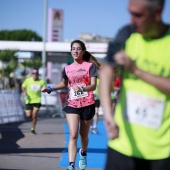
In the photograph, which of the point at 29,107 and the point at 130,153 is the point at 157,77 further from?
the point at 29,107

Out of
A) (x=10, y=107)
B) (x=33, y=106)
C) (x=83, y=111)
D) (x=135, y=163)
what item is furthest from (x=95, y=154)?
(x=10, y=107)

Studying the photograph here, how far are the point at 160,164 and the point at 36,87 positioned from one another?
1360 cm

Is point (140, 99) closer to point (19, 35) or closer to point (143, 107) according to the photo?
point (143, 107)

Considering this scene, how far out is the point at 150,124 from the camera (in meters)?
3.80

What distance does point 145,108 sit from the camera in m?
3.81

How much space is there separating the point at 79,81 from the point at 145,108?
464 cm

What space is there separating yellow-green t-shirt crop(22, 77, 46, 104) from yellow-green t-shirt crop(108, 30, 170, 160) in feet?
42.9

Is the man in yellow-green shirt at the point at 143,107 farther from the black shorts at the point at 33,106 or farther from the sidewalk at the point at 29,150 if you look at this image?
the black shorts at the point at 33,106

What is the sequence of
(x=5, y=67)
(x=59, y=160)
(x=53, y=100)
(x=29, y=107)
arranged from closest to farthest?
(x=59, y=160)
(x=29, y=107)
(x=53, y=100)
(x=5, y=67)

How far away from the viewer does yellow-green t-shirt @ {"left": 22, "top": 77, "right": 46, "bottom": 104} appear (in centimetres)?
1684

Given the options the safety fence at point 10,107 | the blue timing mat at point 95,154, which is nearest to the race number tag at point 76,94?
the blue timing mat at point 95,154

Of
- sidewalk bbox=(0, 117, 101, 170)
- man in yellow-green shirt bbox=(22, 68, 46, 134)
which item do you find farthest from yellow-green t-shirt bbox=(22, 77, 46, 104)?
sidewalk bbox=(0, 117, 101, 170)

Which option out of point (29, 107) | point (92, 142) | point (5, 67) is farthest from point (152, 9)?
point (5, 67)

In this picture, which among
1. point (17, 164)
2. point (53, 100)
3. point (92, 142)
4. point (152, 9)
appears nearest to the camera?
point (152, 9)
